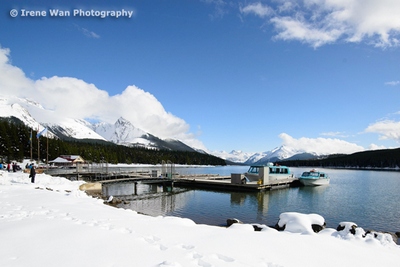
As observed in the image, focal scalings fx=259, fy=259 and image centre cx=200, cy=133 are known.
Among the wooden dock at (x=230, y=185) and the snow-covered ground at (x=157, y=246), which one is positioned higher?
the snow-covered ground at (x=157, y=246)

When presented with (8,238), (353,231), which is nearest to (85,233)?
(8,238)

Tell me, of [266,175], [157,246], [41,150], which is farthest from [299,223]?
[41,150]

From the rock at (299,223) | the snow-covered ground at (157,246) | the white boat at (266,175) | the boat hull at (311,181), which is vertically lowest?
the boat hull at (311,181)

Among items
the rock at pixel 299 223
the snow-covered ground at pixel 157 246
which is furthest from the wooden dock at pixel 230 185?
the snow-covered ground at pixel 157 246

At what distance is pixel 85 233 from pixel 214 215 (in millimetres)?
13028

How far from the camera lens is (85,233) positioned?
7.38 m

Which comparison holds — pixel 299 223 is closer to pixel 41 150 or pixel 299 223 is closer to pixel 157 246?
pixel 157 246

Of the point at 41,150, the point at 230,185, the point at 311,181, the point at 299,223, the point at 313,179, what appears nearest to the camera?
the point at 299,223

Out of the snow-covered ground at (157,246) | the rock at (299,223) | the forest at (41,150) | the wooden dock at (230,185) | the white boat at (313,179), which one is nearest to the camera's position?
the snow-covered ground at (157,246)

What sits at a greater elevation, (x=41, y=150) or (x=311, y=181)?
(x=41, y=150)

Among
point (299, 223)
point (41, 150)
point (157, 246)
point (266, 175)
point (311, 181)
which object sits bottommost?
point (311, 181)

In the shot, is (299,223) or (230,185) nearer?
(299,223)

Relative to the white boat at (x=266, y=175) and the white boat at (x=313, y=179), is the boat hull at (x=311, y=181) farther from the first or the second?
the white boat at (x=266, y=175)

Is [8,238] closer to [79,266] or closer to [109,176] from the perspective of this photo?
[79,266]
